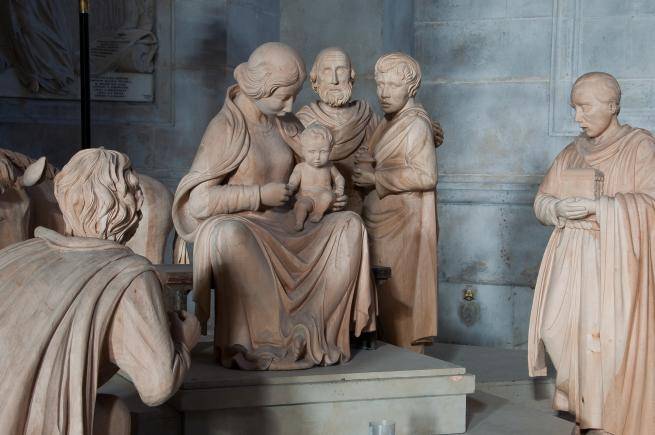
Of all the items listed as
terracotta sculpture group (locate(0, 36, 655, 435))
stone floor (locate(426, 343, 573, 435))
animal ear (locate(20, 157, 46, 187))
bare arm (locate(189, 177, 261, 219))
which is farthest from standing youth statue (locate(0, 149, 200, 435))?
stone floor (locate(426, 343, 573, 435))

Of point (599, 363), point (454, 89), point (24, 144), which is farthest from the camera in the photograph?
point (454, 89)

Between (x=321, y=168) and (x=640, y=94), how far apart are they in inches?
166

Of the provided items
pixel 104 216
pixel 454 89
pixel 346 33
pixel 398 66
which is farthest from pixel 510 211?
pixel 104 216

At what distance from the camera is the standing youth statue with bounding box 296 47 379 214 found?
20.6ft

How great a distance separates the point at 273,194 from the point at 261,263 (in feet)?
1.10

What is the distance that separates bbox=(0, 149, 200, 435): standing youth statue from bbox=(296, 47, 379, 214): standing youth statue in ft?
9.75

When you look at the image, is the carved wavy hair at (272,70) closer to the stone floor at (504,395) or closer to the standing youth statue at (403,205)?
the standing youth statue at (403,205)

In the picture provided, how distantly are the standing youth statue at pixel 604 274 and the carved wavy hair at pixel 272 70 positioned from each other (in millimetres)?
1534

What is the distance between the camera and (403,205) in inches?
254

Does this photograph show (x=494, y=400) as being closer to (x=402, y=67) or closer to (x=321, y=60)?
(x=402, y=67)

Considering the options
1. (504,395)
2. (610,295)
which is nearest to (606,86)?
(610,295)

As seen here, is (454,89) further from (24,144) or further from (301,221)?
(301,221)

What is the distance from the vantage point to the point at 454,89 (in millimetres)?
9312

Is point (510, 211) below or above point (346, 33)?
below
